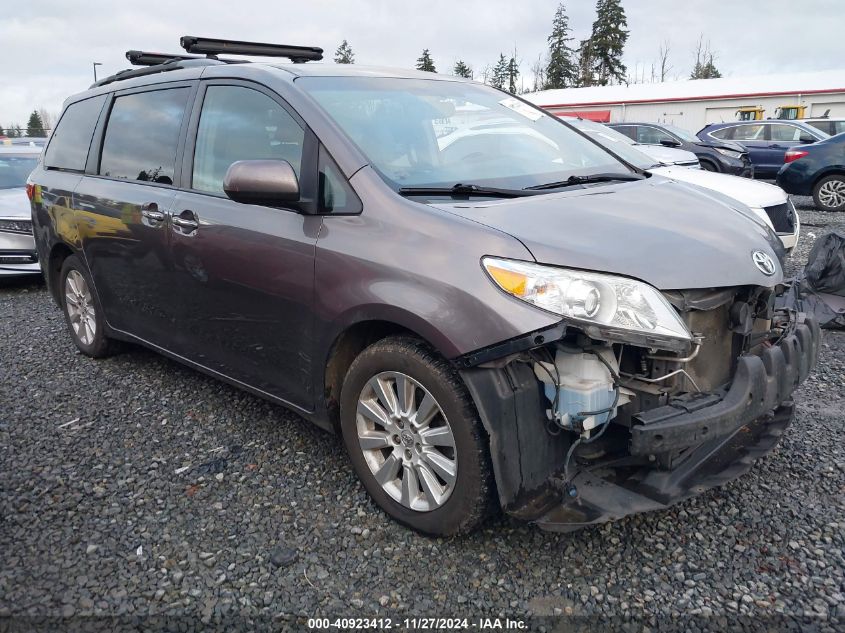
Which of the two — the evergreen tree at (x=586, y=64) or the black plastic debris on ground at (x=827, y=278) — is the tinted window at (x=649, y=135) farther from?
the evergreen tree at (x=586, y=64)

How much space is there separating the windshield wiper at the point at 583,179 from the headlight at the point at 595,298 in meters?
0.75

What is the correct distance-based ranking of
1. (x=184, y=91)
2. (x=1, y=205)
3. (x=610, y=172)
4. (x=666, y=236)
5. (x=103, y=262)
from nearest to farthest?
(x=666, y=236) < (x=610, y=172) < (x=184, y=91) < (x=103, y=262) < (x=1, y=205)

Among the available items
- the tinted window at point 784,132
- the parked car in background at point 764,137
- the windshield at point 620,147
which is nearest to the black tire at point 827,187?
the parked car in background at point 764,137

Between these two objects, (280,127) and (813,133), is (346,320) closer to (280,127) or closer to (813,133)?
(280,127)

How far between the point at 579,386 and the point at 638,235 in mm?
633

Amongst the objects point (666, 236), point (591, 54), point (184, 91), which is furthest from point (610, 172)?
point (591, 54)

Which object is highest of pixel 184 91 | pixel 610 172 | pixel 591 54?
pixel 591 54

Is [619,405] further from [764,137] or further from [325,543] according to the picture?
[764,137]

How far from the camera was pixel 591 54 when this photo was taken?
201 feet

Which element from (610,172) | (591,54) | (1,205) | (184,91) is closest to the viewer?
(610,172)

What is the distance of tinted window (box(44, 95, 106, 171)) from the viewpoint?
4559 millimetres

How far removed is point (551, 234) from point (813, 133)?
623 inches

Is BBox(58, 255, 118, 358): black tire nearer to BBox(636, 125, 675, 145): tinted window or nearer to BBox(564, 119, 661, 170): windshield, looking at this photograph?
BBox(564, 119, 661, 170): windshield

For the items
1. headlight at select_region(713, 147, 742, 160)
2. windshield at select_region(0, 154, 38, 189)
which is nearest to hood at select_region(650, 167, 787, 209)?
windshield at select_region(0, 154, 38, 189)
